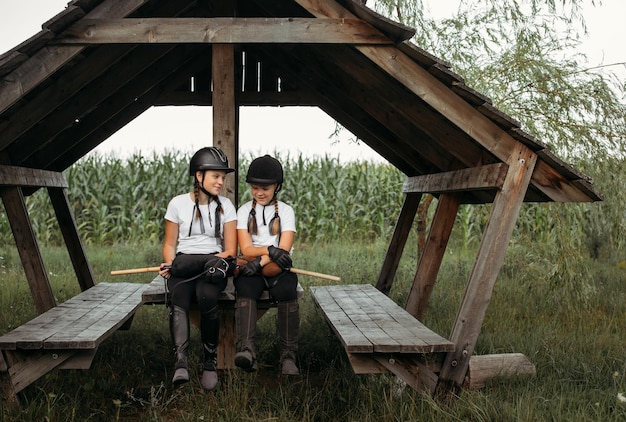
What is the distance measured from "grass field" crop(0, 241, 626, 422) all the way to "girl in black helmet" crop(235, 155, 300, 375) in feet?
1.04

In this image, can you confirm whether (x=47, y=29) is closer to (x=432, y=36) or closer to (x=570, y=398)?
(x=570, y=398)

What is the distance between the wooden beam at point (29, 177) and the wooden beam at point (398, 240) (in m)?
3.84

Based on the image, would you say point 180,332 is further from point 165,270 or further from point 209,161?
point 209,161

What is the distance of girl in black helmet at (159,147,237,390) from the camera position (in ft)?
15.5

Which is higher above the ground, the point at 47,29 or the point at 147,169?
the point at 47,29

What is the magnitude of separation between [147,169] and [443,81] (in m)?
12.7

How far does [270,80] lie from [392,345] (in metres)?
4.67

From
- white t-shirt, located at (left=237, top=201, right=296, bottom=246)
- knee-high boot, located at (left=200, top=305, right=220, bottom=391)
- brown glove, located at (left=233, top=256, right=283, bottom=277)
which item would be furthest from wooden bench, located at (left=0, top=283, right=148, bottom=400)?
white t-shirt, located at (left=237, top=201, right=296, bottom=246)

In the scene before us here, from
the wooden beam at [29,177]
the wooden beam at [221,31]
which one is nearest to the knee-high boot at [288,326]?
the wooden beam at [221,31]

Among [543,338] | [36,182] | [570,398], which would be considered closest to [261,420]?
[570,398]

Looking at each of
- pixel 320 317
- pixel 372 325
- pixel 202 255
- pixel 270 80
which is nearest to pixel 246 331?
pixel 202 255

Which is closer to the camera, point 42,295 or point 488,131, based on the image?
point 488,131

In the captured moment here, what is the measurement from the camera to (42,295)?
681 centimetres

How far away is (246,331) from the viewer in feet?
15.6
